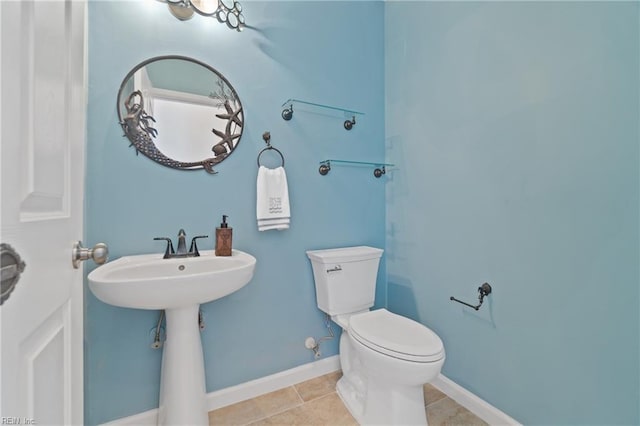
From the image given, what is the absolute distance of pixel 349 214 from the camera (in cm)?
184

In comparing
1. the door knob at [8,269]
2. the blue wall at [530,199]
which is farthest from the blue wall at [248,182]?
the door knob at [8,269]

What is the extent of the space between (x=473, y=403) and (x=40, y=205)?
72.6 inches

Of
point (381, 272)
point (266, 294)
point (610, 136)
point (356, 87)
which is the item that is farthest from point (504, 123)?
point (266, 294)

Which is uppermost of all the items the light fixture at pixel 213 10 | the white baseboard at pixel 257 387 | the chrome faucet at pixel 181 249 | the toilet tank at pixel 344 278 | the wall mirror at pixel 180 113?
the light fixture at pixel 213 10

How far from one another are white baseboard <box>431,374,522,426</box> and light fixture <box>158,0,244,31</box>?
7.35 feet

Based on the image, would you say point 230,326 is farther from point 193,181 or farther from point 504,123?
point 504,123

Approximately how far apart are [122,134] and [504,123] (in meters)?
1.76

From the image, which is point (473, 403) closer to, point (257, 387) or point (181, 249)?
point (257, 387)

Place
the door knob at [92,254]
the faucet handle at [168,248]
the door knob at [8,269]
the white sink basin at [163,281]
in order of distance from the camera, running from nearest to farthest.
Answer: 1. the door knob at [8,269]
2. the door knob at [92,254]
3. the white sink basin at [163,281]
4. the faucet handle at [168,248]

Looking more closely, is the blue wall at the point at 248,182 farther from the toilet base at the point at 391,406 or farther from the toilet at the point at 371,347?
the toilet base at the point at 391,406

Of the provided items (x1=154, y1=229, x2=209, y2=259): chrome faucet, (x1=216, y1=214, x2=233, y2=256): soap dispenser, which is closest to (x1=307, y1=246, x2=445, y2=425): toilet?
(x1=216, y1=214, x2=233, y2=256): soap dispenser

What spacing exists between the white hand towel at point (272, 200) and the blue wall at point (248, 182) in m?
0.07

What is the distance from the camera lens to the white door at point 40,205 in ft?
1.24

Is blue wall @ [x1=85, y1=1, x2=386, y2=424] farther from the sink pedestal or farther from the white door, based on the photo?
the white door
